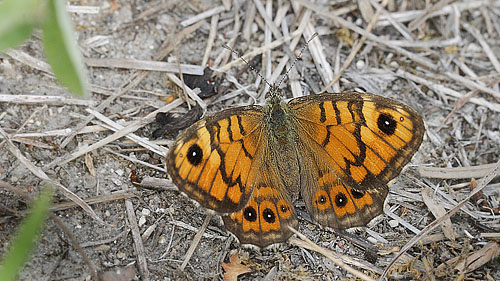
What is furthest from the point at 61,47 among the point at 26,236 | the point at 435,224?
the point at 435,224

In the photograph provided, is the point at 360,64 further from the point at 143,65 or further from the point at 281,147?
the point at 143,65

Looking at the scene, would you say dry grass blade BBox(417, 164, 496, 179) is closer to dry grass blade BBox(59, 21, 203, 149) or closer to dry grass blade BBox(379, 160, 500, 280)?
dry grass blade BBox(379, 160, 500, 280)

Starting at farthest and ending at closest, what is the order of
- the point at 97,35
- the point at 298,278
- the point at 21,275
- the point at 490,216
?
the point at 97,35 → the point at 490,216 → the point at 298,278 → the point at 21,275

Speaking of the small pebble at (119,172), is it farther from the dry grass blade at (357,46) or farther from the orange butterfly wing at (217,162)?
the dry grass blade at (357,46)

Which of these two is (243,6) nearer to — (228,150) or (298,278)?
(228,150)

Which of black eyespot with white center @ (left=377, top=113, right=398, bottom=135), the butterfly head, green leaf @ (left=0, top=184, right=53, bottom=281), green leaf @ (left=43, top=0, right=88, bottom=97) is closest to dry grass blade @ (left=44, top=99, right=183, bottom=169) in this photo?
the butterfly head

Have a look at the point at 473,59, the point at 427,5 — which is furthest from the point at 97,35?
the point at 473,59

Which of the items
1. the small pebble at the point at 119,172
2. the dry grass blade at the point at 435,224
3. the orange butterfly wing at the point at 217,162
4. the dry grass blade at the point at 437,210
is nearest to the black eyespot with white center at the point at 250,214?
the orange butterfly wing at the point at 217,162

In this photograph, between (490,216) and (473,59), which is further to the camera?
(473,59)
